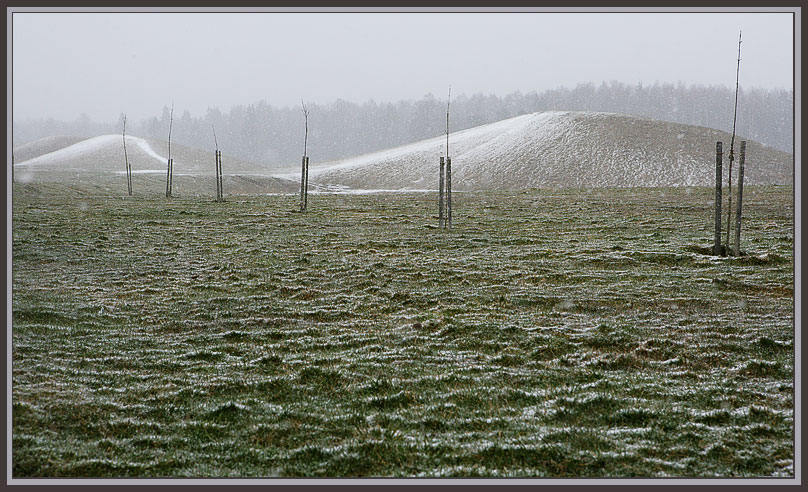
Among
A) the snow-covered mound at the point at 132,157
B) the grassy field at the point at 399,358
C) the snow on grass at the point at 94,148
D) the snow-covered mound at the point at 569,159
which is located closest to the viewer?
the grassy field at the point at 399,358

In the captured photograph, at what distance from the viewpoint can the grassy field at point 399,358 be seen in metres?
6.79

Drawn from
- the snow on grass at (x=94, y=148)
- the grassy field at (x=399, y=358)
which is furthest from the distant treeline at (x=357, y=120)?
the grassy field at (x=399, y=358)

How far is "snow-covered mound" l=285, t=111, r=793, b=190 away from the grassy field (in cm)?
5666

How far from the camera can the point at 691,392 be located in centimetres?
905

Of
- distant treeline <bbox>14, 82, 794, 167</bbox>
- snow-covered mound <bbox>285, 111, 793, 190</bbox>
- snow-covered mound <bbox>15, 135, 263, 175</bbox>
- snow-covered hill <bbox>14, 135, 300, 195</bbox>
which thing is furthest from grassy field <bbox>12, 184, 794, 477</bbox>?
distant treeline <bbox>14, 82, 794, 167</bbox>

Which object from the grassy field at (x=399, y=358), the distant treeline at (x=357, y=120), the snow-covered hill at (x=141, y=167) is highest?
the distant treeline at (x=357, y=120)

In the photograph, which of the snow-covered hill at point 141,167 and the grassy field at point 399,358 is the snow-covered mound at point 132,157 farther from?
the grassy field at point 399,358

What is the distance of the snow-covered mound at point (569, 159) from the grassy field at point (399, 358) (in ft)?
186

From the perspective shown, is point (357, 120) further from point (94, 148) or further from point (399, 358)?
point (399, 358)

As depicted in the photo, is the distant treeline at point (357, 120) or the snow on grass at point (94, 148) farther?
the distant treeline at point (357, 120)

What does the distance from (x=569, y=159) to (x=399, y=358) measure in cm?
8149

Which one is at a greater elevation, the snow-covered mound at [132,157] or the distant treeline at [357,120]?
the distant treeline at [357,120]

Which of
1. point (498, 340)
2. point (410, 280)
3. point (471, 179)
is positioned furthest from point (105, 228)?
point (471, 179)

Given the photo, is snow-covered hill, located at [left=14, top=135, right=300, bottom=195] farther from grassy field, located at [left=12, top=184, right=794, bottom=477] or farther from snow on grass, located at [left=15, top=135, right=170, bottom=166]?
grassy field, located at [left=12, top=184, right=794, bottom=477]
